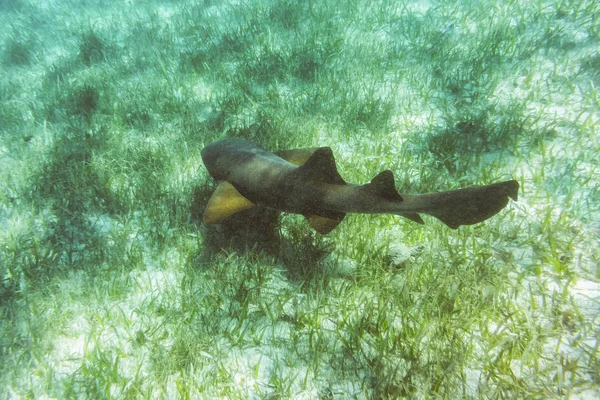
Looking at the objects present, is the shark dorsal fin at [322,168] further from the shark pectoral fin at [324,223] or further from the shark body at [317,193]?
the shark pectoral fin at [324,223]

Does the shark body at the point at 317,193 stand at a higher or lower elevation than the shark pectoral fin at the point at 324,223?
higher

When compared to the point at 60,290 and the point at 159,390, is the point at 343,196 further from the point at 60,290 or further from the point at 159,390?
the point at 60,290

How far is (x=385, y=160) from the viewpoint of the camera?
14.7ft

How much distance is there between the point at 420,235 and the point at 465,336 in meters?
1.13

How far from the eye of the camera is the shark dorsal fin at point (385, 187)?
8.81 feet

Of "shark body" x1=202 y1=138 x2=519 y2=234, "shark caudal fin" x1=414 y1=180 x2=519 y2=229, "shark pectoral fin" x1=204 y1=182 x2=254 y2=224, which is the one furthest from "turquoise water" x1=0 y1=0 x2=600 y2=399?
"shark caudal fin" x1=414 y1=180 x2=519 y2=229

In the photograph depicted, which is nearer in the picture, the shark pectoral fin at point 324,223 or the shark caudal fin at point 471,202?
the shark caudal fin at point 471,202

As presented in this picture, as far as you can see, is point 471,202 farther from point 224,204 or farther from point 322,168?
point 224,204

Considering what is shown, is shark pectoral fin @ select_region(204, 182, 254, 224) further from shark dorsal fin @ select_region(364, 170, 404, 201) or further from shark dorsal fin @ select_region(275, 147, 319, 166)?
shark dorsal fin @ select_region(364, 170, 404, 201)

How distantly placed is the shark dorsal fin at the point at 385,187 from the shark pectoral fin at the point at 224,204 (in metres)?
1.39

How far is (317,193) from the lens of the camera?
10.1 feet

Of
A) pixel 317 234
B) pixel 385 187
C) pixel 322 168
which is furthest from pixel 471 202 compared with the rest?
pixel 317 234

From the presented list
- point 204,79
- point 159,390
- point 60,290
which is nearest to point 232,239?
point 159,390

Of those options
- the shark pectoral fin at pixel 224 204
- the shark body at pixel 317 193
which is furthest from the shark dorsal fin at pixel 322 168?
the shark pectoral fin at pixel 224 204
